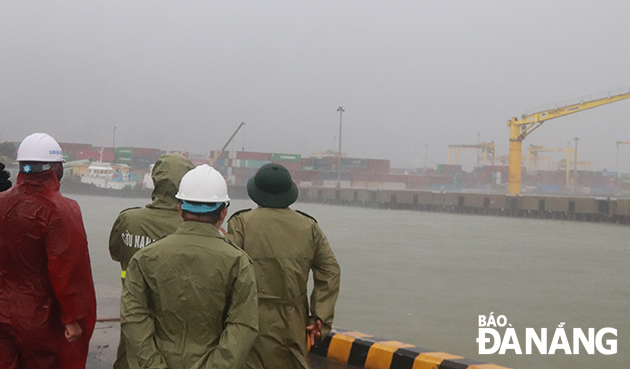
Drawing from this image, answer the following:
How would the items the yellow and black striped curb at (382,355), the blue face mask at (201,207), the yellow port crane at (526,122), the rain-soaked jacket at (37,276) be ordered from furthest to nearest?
the yellow port crane at (526,122) → the yellow and black striped curb at (382,355) → the rain-soaked jacket at (37,276) → the blue face mask at (201,207)

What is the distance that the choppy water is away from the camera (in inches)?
297

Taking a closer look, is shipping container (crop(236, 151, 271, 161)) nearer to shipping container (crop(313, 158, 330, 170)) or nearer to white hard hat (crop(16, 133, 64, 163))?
shipping container (crop(313, 158, 330, 170))

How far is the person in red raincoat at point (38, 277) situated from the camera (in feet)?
8.05

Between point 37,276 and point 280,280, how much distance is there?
96 centimetres

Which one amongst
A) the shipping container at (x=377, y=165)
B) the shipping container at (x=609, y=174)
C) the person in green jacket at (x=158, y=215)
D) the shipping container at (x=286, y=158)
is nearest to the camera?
the person in green jacket at (x=158, y=215)

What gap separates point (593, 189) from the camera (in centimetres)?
8981

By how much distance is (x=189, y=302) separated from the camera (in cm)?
191

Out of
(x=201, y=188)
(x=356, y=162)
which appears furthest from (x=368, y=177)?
(x=201, y=188)

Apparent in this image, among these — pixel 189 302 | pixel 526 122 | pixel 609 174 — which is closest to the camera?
pixel 189 302

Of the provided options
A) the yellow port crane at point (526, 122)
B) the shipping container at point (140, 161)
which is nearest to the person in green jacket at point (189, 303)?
the yellow port crane at point (526, 122)

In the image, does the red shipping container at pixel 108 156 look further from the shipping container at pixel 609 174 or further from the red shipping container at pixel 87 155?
the shipping container at pixel 609 174

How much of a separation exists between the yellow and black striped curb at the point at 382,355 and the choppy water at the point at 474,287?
2.20m

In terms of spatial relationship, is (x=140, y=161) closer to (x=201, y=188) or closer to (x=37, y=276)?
(x=37, y=276)

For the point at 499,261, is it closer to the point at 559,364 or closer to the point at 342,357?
the point at 559,364
